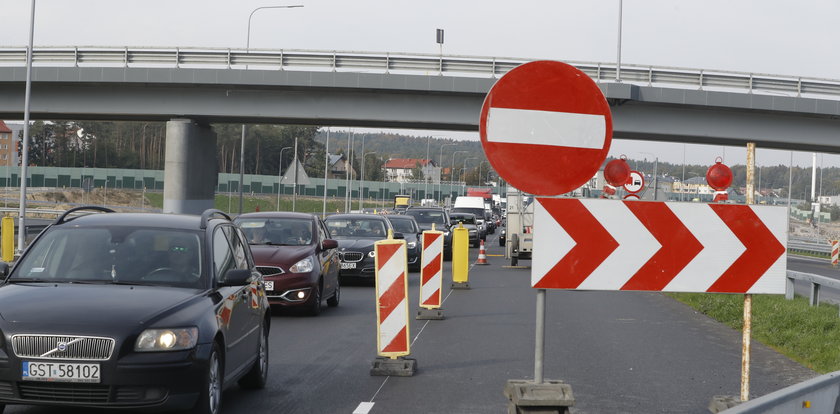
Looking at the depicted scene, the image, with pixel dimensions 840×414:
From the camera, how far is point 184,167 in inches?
1606

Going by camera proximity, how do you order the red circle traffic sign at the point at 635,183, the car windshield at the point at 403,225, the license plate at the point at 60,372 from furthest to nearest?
the car windshield at the point at 403,225
the red circle traffic sign at the point at 635,183
the license plate at the point at 60,372

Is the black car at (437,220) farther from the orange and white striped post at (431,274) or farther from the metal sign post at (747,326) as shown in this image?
the metal sign post at (747,326)

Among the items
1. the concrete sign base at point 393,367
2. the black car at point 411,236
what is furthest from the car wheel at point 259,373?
the black car at point 411,236

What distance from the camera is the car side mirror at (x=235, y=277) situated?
25.5 feet

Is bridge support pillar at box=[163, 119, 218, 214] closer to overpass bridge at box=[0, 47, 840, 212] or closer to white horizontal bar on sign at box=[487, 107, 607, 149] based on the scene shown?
overpass bridge at box=[0, 47, 840, 212]

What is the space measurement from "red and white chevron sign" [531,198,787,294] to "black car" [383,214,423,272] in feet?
62.1

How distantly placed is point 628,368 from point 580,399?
2032 mm

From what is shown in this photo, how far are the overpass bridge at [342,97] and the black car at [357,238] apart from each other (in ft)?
50.0

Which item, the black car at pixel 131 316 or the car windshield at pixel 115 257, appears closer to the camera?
the black car at pixel 131 316

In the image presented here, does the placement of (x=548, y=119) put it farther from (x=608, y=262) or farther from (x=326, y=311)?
(x=326, y=311)

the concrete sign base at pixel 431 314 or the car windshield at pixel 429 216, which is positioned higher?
the car windshield at pixel 429 216

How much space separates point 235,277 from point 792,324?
931 cm

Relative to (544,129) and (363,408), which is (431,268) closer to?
(363,408)

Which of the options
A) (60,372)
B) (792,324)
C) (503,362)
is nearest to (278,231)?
(503,362)
